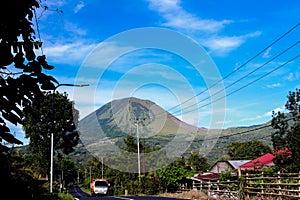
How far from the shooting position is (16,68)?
8.08 ft

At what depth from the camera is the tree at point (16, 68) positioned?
2443mm

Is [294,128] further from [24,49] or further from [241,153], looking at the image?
[241,153]

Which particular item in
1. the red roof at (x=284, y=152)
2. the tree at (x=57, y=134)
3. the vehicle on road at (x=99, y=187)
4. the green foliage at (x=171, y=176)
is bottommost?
the vehicle on road at (x=99, y=187)

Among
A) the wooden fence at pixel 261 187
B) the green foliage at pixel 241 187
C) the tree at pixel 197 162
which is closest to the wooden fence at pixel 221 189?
the wooden fence at pixel 261 187

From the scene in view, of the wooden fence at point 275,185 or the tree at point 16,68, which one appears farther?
the wooden fence at point 275,185

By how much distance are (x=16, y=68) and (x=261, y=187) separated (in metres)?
24.1

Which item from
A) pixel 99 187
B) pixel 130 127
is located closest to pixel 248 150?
pixel 130 127

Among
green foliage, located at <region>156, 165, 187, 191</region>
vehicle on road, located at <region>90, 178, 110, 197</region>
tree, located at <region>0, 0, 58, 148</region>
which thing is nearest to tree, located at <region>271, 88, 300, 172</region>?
green foliage, located at <region>156, 165, 187, 191</region>

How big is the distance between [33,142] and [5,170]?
52557 mm

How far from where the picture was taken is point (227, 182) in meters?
30.8

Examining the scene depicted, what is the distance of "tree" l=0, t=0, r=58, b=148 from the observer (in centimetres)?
244

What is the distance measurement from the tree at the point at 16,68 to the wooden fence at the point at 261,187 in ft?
64.6

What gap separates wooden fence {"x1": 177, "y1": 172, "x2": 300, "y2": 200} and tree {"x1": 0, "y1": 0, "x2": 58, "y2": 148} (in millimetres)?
19683

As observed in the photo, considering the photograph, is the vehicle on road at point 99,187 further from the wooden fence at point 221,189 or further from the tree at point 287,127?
the tree at point 287,127
